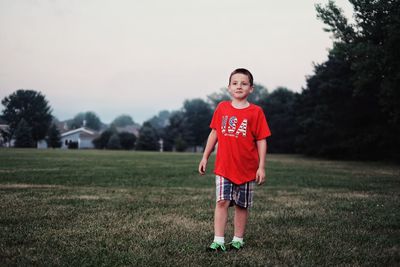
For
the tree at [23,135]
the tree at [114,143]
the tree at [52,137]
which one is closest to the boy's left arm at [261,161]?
the tree at [23,135]

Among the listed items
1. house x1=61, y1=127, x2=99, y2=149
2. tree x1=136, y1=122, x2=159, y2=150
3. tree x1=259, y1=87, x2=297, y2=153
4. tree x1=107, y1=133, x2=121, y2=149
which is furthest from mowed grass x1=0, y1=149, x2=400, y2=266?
house x1=61, y1=127, x2=99, y2=149

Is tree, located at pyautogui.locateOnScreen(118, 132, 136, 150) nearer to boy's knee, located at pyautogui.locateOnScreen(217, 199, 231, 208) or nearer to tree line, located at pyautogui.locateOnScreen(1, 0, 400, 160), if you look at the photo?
tree line, located at pyautogui.locateOnScreen(1, 0, 400, 160)

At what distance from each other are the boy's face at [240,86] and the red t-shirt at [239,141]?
0.16 metres

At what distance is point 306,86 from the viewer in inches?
1751

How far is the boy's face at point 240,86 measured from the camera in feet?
13.8

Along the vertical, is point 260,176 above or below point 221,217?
above

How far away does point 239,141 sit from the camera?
4.14 meters

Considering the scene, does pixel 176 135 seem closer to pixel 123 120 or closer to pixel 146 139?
pixel 146 139

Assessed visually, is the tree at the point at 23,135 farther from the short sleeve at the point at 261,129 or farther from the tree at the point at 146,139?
the short sleeve at the point at 261,129

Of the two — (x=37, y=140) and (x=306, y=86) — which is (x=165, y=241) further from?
(x=37, y=140)

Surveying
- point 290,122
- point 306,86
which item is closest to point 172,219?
point 306,86

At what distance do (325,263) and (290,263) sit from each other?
0.37m

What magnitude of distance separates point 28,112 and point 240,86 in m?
75.8

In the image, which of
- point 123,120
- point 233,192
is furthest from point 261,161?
point 123,120
